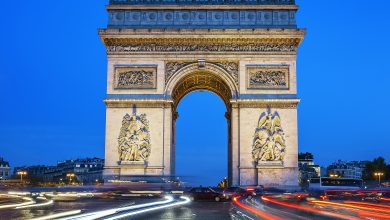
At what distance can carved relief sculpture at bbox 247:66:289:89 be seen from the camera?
35.9 meters

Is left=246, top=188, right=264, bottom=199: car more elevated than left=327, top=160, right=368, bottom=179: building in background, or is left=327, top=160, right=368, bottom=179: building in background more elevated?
left=327, top=160, right=368, bottom=179: building in background

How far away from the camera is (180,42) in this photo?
36.2 m

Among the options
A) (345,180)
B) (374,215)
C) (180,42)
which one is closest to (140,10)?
(180,42)

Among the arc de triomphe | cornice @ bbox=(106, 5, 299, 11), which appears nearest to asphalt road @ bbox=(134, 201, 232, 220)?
the arc de triomphe

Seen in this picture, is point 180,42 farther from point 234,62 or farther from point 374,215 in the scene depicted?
point 374,215

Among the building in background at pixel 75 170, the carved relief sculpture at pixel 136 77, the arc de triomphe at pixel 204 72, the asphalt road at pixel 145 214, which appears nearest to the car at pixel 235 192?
the arc de triomphe at pixel 204 72

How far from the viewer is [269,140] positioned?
35.2 meters

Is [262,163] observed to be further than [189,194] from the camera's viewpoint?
Yes

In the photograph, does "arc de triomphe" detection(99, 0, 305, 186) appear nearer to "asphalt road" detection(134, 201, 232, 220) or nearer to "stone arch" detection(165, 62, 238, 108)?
"stone arch" detection(165, 62, 238, 108)

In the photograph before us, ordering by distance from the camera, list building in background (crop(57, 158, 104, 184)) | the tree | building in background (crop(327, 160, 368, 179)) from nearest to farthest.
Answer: the tree < building in background (crop(57, 158, 104, 184)) < building in background (crop(327, 160, 368, 179))

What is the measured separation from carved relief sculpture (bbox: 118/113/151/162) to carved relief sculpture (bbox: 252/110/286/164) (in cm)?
671

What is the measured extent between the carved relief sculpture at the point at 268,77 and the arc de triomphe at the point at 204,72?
63mm

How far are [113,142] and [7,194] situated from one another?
690cm

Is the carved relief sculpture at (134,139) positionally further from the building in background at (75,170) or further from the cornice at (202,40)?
the building in background at (75,170)
